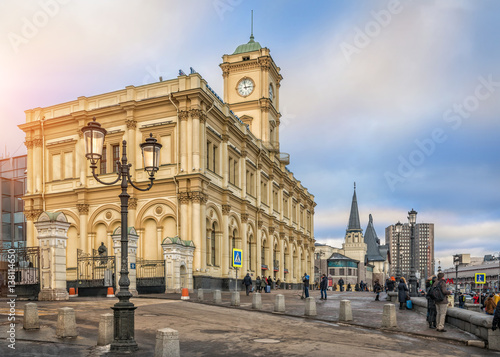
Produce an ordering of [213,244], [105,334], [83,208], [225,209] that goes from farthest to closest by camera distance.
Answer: [225,209], [83,208], [213,244], [105,334]

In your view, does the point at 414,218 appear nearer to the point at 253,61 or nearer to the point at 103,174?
the point at 103,174

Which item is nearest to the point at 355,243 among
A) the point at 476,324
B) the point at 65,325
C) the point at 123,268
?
the point at 476,324

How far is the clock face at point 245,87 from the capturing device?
54.8m

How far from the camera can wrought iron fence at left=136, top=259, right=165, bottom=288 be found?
30.7 metres

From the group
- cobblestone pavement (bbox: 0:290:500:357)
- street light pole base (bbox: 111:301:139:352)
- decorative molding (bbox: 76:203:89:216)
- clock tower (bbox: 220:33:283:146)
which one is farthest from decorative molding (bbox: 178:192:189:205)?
street light pole base (bbox: 111:301:139:352)

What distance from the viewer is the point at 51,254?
68.1ft

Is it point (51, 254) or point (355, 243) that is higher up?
point (51, 254)

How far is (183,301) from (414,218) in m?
14.2

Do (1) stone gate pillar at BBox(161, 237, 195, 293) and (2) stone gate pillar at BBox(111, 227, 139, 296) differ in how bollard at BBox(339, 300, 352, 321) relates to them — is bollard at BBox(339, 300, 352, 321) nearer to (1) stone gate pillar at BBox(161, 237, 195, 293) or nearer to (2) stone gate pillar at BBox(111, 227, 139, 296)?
(2) stone gate pillar at BBox(111, 227, 139, 296)

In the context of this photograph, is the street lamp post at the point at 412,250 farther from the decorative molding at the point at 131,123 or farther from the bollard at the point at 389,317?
the decorative molding at the point at 131,123

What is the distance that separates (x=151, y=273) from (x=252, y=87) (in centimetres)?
2881

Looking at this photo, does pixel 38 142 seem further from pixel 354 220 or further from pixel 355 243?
pixel 354 220

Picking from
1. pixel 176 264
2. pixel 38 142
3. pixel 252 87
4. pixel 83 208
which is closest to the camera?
pixel 176 264

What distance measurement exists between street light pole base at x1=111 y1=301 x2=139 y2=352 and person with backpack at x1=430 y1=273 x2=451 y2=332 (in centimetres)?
948
